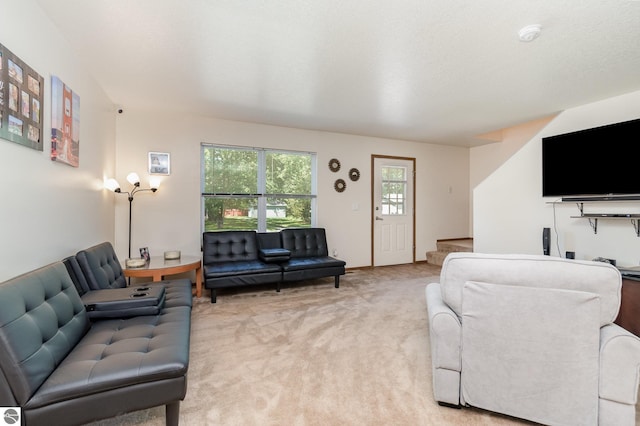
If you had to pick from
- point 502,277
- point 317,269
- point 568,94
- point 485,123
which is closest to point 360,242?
point 317,269

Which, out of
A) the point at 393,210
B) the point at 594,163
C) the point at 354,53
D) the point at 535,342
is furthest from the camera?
the point at 393,210

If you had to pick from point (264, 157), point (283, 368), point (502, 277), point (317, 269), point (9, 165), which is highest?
point (264, 157)

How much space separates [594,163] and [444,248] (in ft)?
9.22

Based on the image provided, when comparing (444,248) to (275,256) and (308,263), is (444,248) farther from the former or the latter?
(275,256)

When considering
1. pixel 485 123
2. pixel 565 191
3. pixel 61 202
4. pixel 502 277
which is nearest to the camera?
pixel 502 277

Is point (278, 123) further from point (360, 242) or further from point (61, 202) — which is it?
point (61, 202)

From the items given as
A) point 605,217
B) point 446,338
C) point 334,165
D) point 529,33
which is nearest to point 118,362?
point 446,338

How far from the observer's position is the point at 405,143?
5871 mm

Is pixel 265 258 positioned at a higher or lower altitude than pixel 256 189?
lower

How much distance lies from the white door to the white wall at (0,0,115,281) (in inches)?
166

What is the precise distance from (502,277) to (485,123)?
386cm

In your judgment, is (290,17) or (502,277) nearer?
(502,277)

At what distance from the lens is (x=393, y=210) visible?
579cm

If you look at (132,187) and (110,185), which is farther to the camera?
(132,187)
